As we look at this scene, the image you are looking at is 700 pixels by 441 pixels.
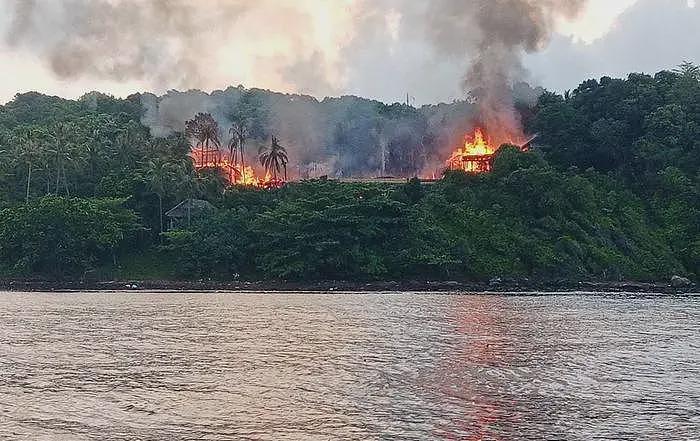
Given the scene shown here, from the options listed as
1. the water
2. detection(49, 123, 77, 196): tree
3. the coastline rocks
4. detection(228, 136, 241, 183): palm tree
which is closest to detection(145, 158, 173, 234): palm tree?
detection(49, 123, 77, 196): tree

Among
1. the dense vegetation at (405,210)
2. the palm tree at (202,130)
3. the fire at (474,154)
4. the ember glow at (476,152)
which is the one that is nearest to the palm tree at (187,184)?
the dense vegetation at (405,210)

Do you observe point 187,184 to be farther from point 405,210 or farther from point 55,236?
point 405,210

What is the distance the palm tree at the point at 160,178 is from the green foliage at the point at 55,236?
6979 mm

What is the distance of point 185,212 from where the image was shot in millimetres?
93375

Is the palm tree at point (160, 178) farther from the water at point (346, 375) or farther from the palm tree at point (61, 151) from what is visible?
the water at point (346, 375)

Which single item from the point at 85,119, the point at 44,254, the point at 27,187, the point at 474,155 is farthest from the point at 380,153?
the point at 44,254

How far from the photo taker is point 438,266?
272ft

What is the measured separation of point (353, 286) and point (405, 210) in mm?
9135

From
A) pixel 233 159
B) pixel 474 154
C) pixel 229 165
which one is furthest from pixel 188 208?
pixel 474 154

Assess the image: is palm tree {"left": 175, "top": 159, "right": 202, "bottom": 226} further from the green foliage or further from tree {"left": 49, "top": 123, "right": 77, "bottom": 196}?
tree {"left": 49, "top": 123, "right": 77, "bottom": 196}

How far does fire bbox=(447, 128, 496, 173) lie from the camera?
109800 millimetres

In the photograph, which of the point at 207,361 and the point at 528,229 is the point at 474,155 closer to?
the point at 528,229

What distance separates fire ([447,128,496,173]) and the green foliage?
44319 mm

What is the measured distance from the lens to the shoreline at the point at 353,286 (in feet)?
259
